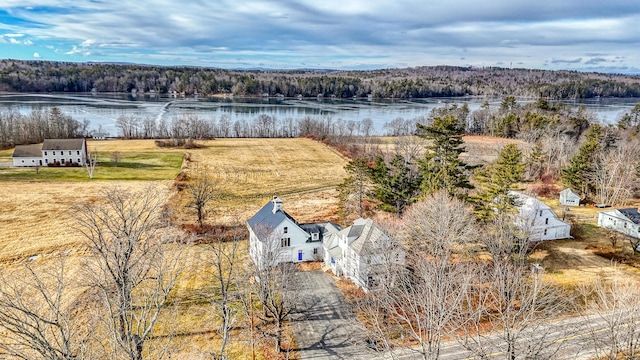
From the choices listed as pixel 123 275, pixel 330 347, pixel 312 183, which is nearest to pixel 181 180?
pixel 312 183

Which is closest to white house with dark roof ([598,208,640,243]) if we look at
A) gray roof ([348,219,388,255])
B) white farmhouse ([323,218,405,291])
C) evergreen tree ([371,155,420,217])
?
evergreen tree ([371,155,420,217])

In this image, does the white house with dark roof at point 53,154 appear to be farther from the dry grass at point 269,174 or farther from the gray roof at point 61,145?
the dry grass at point 269,174

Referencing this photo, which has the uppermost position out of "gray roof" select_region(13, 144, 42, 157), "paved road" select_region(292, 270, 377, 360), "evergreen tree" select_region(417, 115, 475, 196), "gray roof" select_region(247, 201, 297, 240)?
"evergreen tree" select_region(417, 115, 475, 196)

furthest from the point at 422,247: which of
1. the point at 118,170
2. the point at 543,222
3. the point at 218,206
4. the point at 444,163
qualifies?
the point at 118,170

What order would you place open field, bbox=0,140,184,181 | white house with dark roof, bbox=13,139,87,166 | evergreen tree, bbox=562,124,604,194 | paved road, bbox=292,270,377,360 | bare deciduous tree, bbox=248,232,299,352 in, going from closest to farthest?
paved road, bbox=292,270,377,360
bare deciduous tree, bbox=248,232,299,352
evergreen tree, bbox=562,124,604,194
open field, bbox=0,140,184,181
white house with dark roof, bbox=13,139,87,166

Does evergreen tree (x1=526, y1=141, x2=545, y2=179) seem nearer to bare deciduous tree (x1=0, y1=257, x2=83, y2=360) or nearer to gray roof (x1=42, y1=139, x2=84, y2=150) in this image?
bare deciduous tree (x1=0, y1=257, x2=83, y2=360)

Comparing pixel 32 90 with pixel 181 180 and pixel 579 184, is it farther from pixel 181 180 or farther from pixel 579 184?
pixel 579 184
